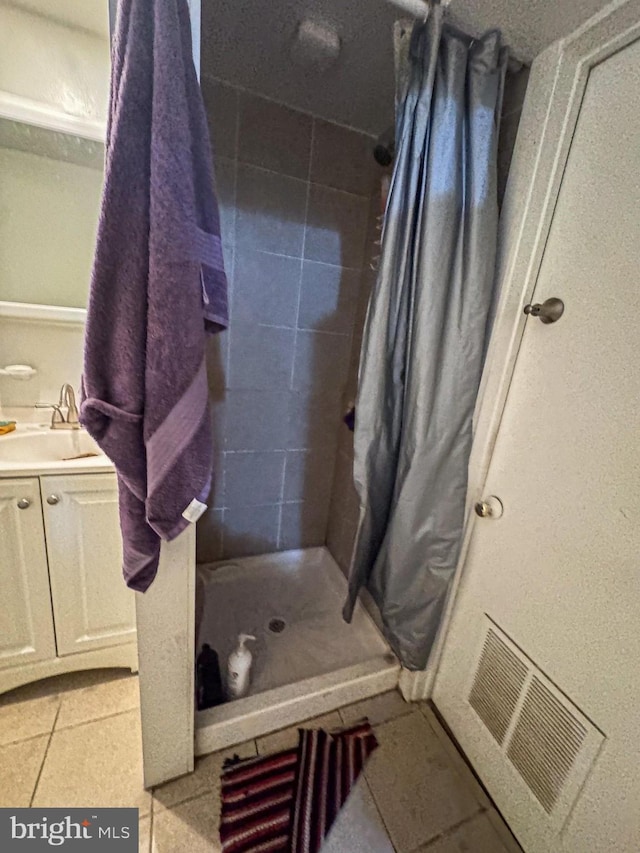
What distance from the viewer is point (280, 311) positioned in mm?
1520

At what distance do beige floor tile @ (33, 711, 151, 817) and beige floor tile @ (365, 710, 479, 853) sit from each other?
2.16ft

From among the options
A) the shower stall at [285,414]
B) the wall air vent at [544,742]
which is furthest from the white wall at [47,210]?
the wall air vent at [544,742]

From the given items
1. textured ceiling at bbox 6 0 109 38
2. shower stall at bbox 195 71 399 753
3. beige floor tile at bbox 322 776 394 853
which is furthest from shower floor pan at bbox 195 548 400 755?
textured ceiling at bbox 6 0 109 38

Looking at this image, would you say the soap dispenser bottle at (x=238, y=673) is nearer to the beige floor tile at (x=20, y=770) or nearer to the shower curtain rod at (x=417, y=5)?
the beige floor tile at (x=20, y=770)

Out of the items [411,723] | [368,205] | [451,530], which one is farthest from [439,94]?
[411,723]

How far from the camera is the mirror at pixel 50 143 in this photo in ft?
3.36

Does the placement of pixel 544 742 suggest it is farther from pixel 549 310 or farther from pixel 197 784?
pixel 549 310

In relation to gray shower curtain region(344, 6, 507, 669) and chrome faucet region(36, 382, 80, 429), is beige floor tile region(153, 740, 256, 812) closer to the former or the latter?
gray shower curtain region(344, 6, 507, 669)

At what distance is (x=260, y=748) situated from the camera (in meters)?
1.07

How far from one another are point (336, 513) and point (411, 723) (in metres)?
0.88

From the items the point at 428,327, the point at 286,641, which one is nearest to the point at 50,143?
the point at 428,327

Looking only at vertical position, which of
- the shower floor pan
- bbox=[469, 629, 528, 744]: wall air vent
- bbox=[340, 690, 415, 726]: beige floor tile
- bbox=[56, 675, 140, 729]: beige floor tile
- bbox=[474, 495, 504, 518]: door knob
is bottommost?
bbox=[56, 675, 140, 729]: beige floor tile

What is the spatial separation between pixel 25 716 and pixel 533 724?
1529 mm

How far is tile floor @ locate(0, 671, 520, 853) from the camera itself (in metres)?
0.90
